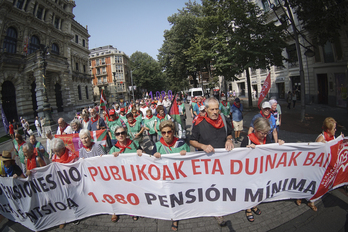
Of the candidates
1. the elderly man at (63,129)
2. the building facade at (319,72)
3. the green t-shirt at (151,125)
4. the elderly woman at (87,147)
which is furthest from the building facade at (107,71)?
the elderly woman at (87,147)

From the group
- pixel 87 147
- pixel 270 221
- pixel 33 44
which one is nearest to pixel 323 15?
pixel 270 221

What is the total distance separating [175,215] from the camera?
2951mm

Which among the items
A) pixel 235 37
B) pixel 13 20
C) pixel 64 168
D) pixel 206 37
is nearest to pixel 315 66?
pixel 235 37

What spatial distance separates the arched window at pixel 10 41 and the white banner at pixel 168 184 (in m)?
25.0

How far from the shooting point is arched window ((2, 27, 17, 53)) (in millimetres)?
20047

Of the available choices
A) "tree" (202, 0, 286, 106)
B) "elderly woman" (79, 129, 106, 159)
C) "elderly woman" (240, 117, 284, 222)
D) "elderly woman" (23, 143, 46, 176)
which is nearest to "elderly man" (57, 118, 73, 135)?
"elderly woman" (23, 143, 46, 176)

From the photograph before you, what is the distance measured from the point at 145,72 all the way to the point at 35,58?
4353 centimetres

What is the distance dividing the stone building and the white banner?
14.2 meters

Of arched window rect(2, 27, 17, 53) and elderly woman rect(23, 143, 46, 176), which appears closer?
elderly woman rect(23, 143, 46, 176)

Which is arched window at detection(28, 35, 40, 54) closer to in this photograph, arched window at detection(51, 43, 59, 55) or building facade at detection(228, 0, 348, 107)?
arched window at detection(51, 43, 59, 55)

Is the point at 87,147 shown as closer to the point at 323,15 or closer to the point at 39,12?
the point at 323,15

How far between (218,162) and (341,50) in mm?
17827

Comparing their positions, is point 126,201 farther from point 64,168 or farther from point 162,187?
point 64,168

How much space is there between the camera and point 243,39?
13172 millimetres
